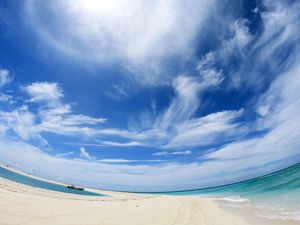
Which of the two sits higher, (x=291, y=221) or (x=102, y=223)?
(x=102, y=223)

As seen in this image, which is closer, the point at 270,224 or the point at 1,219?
the point at 1,219

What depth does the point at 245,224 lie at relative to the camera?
9.84 metres

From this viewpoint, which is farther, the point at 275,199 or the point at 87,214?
the point at 275,199

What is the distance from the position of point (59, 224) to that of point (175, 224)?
15.7 feet

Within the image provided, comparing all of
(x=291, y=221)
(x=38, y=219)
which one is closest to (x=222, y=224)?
(x=291, y=221)

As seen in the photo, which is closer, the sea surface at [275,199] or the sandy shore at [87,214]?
the sandy shore at [87,214]

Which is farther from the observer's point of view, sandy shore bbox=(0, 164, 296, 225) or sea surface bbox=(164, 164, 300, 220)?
sea surface bbox=(164, 164, 300, 220)

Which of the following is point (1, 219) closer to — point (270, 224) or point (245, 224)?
point (245, 224)

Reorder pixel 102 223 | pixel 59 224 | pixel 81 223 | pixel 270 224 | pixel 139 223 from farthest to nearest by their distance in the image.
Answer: pixel 270 224 < pixel 139 223 < pixel 102 223 < pixel 81 223 < pixel 59 224

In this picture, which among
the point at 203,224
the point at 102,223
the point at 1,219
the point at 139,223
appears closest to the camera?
the point at 1,219

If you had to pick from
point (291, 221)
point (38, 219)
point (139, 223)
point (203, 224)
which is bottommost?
point (291, 221)

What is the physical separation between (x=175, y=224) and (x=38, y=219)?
17.8 feet

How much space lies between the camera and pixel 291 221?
10.0 m

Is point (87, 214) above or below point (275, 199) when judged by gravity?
above
